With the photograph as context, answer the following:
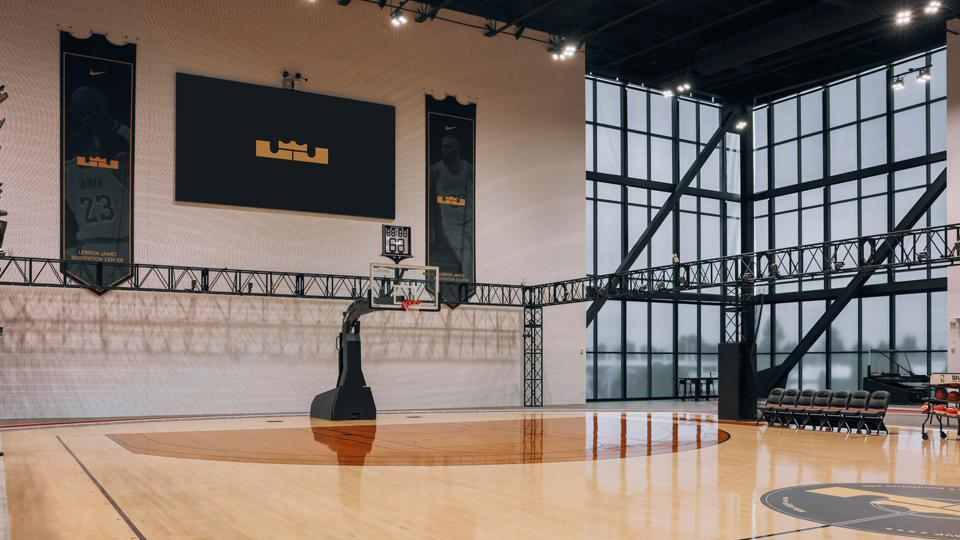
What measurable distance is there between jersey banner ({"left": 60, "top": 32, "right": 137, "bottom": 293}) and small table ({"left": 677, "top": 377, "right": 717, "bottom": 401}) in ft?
70.9

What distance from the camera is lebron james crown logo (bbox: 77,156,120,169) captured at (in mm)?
23531

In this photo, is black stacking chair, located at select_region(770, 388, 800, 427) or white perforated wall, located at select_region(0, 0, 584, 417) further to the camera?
white perforated wall, located at select_region(0, 0, 584, 417)

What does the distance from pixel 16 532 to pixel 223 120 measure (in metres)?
19.5

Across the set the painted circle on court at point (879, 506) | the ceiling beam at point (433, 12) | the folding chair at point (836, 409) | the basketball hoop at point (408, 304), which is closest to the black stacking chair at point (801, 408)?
the folding chair at point (836, 409)

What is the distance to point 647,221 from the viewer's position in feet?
112

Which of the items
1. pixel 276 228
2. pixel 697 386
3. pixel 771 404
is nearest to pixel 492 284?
pixel 276 228

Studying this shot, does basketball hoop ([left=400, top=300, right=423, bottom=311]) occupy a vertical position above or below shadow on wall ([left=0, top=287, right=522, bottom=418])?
above

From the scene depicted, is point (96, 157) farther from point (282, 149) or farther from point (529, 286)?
point (529, 286)

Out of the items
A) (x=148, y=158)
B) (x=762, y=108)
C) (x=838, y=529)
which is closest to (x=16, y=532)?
(x=838, y=529)

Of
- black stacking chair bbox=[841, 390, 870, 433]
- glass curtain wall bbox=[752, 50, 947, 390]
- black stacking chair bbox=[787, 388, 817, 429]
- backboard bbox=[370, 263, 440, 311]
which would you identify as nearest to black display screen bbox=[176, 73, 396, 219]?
backboard bbox=[370, 263, 440, 311]

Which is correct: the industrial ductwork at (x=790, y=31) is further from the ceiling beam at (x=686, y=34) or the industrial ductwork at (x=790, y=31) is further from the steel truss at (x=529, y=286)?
the steel truss at (x=529, y=286)

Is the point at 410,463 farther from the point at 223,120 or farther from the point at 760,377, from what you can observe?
the point at 760,377

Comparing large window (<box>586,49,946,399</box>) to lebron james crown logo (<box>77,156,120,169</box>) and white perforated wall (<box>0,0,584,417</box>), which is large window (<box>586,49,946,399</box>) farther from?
lebron james crown logo (<box>77,156,120,169</box>)

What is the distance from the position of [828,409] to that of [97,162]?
20.6 metres
